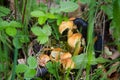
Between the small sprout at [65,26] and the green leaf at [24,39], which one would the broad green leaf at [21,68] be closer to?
the green leaf at [24,39]

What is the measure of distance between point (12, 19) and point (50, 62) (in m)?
0.44

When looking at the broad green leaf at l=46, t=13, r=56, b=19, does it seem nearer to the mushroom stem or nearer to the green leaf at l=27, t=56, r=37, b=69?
the mushroom stem

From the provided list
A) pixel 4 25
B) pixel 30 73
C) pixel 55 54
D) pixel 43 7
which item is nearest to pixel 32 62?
pixel 30 73

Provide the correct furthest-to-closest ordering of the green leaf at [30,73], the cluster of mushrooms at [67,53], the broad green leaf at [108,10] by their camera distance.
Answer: the broad green leaf at [108,10], the cluster of mushrooms at [67,53], the green leaf at [30,73]

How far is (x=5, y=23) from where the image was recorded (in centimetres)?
166

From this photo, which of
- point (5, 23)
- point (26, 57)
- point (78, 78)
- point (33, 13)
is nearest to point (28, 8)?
point (33, 13)

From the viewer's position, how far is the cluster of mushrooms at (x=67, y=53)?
5.24 ft

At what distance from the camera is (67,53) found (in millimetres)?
1655

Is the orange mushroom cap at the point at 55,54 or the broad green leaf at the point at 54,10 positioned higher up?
Result: the broad green leaf at the point at 54,10

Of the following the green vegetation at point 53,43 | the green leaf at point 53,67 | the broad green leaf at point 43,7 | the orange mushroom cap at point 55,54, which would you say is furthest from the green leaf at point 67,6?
the green leaf at point 53,67

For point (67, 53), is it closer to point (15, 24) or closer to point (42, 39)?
point (42, 39)

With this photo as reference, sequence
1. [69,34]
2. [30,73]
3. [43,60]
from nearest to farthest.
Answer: [30,73]
[43,60]
[69,34]

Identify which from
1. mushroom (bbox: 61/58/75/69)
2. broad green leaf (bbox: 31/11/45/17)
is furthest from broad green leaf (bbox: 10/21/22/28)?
mushroom (bbox: 61/58/75/69)

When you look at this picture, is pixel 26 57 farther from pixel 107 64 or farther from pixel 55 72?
pixel 107 64
